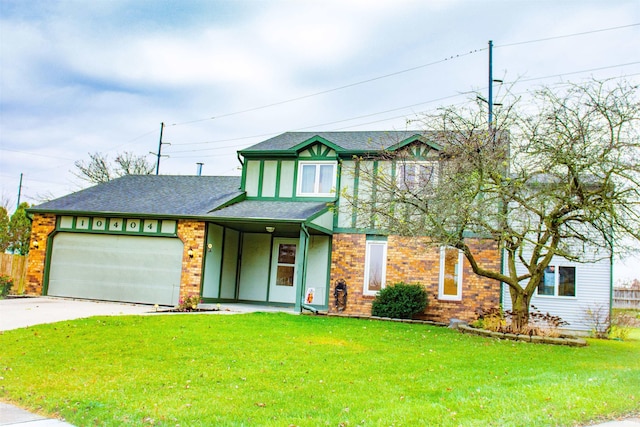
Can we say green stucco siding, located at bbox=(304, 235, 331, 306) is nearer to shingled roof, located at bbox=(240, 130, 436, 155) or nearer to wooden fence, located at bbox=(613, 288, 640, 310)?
shingled roof, located at bbox=(240, 130, 436, 155)

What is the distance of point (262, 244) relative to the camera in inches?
768

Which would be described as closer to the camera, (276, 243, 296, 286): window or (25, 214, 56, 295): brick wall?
(25, 214, 56, 295): brick wall

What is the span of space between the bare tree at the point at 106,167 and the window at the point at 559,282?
30.5 metres

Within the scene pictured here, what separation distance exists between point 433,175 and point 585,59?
5257mm

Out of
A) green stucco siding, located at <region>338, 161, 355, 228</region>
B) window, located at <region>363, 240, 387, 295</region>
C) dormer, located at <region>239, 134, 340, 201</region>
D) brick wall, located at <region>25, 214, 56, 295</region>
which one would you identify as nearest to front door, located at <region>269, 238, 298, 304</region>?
dormer, located at <region>239, 134, 340, 201</region>

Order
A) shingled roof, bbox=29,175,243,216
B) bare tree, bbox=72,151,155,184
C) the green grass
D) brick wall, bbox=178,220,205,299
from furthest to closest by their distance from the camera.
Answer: bare tree, bbox=72,151,155,184, shingled roof, bbox=29,175,243,216, brick wall, bbox=178,220,205,299, the green grass

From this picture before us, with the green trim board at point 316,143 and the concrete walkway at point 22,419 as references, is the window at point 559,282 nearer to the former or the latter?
the green trim board at point 316,143

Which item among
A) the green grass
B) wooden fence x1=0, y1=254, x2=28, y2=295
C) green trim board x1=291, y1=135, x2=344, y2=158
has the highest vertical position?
green trim board x1=291, y1=135, x2=344, y2=158

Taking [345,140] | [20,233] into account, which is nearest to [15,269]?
[20,233]

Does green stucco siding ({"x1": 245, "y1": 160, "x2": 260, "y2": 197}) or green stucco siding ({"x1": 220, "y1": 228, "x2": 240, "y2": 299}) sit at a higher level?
green stucco siding ({"x1": 245, "y1": 160, "x2": 260, "y2": 197})

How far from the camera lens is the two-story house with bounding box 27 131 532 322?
660 inches

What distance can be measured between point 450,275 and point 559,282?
3.50m

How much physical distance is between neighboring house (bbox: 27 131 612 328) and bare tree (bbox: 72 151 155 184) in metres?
19.9

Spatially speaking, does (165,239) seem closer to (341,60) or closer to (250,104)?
(341,60)
